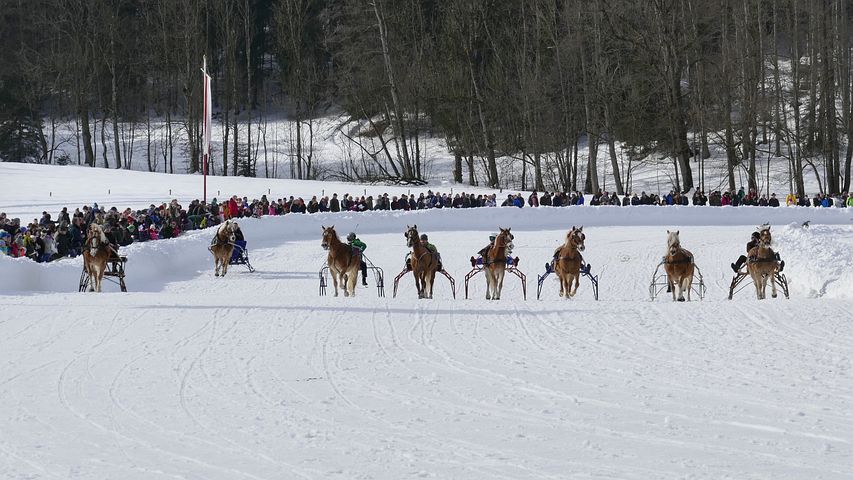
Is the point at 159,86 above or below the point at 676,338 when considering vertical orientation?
above

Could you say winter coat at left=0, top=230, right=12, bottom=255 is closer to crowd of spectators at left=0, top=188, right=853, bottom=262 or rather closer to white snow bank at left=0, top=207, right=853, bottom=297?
crowd of spectators at left=0, top=188, right=853, bottom=262

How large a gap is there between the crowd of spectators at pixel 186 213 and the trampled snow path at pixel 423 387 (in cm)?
735

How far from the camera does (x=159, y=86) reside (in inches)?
2825

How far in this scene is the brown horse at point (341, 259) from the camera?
19.8 metres

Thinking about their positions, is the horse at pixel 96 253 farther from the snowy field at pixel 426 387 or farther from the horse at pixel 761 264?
the horse at pixel 761 264

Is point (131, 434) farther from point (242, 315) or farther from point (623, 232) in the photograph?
point (623, 232)

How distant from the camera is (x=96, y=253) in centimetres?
2014

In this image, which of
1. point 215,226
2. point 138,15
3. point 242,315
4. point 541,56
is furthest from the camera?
point 138,15

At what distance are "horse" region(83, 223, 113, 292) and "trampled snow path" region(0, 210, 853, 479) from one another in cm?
228

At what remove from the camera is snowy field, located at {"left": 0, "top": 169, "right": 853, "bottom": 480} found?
7.34 metres

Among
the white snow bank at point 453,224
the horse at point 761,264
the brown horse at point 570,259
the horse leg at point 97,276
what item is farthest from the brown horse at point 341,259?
the horse at point 761,264

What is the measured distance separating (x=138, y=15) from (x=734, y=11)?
1635 inches

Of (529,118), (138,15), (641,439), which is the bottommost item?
(641,439)

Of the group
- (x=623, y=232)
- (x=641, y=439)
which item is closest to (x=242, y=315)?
(x=641, y=439)
